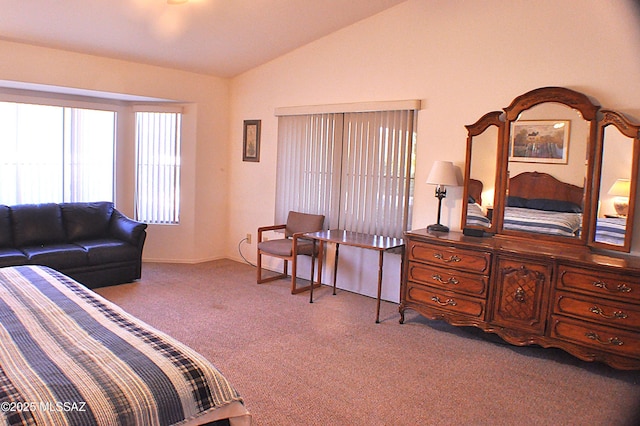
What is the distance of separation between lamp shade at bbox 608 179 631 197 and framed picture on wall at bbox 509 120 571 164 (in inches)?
14.8

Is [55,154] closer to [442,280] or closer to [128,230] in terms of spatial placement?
[128,230]

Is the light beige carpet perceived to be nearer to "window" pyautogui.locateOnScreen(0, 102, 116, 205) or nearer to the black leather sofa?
the black leather sofa

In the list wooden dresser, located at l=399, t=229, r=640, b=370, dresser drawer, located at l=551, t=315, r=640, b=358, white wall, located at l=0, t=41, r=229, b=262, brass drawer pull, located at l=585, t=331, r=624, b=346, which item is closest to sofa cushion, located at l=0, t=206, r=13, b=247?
white wall, located at l=0, t=41, r=229, b=262

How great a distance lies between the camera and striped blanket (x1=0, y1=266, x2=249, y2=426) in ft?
5.57

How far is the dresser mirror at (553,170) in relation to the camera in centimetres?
355

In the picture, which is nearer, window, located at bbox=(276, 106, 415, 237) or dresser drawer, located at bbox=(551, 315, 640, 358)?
dresser drawer, located at bbox=(551, 315, 640, 358)

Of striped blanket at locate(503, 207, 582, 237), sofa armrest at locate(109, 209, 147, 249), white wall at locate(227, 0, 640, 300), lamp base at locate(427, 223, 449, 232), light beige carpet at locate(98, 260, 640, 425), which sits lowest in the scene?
light beige carpet at locate(98, 260, 640, 425)

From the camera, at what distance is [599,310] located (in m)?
3.24

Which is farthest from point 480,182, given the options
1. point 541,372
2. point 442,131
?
point 541,372

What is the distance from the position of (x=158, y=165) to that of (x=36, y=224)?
1.60m

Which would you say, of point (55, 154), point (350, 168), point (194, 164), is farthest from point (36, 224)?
point (350, 168)

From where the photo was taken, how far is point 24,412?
1.62m

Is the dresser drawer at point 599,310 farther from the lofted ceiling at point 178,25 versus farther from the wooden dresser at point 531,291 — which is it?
the lofted ceiling at point 178,25

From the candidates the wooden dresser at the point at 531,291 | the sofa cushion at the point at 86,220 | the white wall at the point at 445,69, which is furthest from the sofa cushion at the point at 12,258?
the wooden dresser at the point at 531,291
